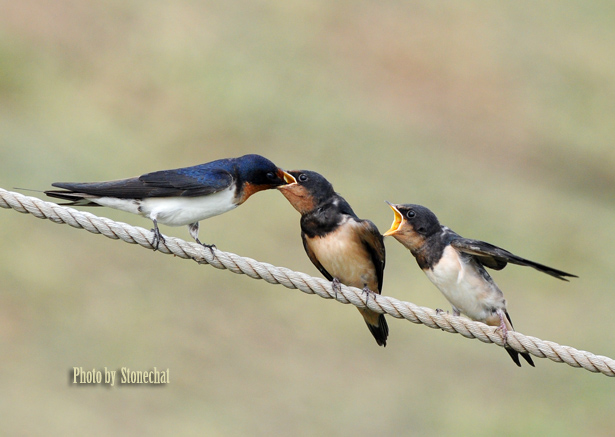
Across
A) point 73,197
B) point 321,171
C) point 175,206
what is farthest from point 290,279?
point 321,171

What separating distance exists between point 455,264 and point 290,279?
3.72 feet

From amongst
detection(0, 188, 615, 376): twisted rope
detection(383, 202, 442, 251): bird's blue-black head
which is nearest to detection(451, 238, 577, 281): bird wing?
detection(383, 202, 442, 251): bird's blue-black head

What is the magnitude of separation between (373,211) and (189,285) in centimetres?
443

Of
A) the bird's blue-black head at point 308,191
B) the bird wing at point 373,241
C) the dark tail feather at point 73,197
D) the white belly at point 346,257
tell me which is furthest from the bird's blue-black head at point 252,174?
the dark tail feather at point 73,197

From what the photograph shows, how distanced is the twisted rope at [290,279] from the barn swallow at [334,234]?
0.63m

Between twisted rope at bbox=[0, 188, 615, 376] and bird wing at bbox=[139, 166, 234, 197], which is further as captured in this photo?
bird wing at bbox=[139, 166, 234, 197]

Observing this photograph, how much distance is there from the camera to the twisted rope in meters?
4.85

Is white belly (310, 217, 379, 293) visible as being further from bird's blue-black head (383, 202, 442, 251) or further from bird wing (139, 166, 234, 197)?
bird wing (139, 166, 234, 197)

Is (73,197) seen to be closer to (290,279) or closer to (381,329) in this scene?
(290,279)

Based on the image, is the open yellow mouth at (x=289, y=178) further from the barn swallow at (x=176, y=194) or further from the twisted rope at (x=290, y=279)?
the twisted rope at (x=290, y=279)

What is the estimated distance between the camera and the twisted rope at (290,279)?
4.85 meters

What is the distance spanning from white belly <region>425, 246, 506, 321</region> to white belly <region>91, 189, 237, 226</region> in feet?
4.49

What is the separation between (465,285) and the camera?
5691mm

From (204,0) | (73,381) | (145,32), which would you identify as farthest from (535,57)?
(73,381)
